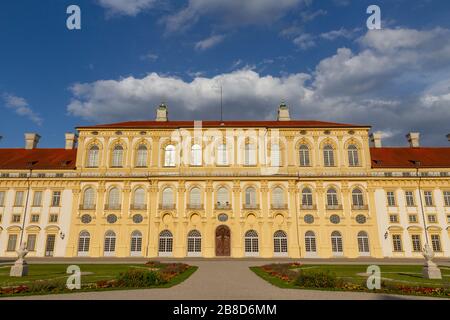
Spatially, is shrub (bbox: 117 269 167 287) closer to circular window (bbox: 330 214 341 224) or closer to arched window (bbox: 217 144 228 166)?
arched window (bbox: 217 144 228 166)

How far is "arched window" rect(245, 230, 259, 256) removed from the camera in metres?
37.1

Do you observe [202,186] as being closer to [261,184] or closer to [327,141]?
[261,184]

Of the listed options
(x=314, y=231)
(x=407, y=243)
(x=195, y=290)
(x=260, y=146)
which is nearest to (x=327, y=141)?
(x=260, y=146)

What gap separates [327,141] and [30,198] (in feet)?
119

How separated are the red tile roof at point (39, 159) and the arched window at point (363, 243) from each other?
3487cm

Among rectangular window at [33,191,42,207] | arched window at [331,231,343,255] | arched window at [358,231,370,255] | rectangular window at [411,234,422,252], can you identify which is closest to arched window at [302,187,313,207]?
arched window at [331,231,343,255]

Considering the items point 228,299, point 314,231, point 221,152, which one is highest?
point 221,152

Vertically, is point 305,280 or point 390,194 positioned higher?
point 390,194

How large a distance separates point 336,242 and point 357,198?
5811 mm

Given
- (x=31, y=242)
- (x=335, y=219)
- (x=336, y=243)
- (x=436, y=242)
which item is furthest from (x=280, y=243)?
(x=31, y=242)

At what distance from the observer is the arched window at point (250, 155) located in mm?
40094
